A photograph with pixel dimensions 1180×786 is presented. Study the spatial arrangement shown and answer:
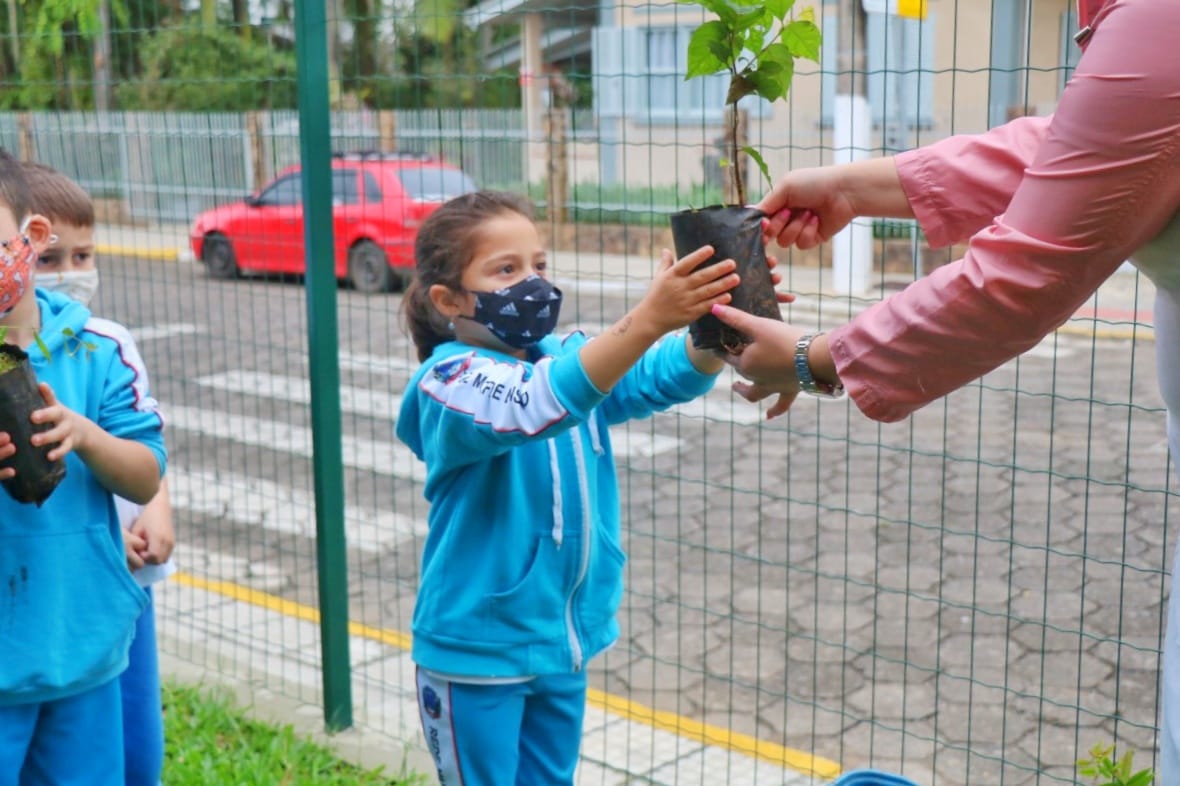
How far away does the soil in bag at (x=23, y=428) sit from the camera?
2170 mm

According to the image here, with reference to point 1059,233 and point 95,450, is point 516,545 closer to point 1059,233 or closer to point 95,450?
point 95,450

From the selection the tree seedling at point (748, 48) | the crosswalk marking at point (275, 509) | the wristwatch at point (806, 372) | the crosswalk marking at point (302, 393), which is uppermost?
the tree seedling at point (748, 48)

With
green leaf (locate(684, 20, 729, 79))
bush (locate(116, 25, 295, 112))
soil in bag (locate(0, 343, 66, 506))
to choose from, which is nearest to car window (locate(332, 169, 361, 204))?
bush (locate(116, 25, 295, 112))

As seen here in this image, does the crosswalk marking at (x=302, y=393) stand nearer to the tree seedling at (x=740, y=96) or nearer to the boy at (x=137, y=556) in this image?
the boy at (x=137, y=556)

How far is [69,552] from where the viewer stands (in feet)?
8.05

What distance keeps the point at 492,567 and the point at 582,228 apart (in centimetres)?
292

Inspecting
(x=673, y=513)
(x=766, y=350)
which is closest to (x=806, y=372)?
(x=766, y=350)

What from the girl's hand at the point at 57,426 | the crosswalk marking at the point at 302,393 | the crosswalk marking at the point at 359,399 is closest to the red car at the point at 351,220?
the girl's hand at the point at 57,426

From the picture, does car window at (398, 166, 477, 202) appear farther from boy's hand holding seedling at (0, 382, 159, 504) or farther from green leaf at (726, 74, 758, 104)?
green leaf at (726, 74, 758, 104)

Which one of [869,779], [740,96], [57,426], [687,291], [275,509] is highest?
[740,96]

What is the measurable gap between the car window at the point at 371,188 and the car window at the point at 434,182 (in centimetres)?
11

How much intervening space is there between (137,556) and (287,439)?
17.3 ft

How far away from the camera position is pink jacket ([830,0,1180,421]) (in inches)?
60.2

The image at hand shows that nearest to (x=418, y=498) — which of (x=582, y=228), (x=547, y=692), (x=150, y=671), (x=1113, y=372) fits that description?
(x=582, y=228)
